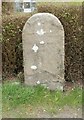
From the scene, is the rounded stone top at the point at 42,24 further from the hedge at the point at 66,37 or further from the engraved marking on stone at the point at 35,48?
the hedge at the point at 66,37

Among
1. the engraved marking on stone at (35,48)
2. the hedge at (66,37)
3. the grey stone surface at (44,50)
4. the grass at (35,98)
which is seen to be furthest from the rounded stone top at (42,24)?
the grass at (35,98)

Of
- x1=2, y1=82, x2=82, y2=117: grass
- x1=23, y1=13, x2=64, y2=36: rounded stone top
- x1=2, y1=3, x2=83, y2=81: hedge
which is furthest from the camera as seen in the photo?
x1=2, y1=3, x2=83, y2=81: hedge

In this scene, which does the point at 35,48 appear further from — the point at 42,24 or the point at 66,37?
the point at 66,37

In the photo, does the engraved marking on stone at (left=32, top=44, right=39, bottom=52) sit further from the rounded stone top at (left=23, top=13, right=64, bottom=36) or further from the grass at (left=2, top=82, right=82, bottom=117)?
the grass at (left=2, top=82, right=82, bottom=117)

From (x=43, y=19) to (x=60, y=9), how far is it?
0.44 metres

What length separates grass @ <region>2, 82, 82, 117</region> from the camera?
16.5 feet

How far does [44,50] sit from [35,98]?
768 mm

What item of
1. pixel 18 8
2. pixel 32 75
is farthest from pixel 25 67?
pixel 18 8

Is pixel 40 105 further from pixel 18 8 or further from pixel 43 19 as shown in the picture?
pixel 18 8

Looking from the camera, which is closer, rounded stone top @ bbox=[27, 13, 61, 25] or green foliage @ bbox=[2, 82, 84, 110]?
green foliage @ bbox=[2, 82, 84, 110]

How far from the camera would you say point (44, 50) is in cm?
552

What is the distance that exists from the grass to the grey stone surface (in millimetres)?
180

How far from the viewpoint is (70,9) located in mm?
5727

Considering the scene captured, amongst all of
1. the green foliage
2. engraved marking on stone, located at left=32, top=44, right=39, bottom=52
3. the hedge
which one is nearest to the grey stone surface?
engraved marking on stone, located at left=32, top=44, right=39, bottom=52
